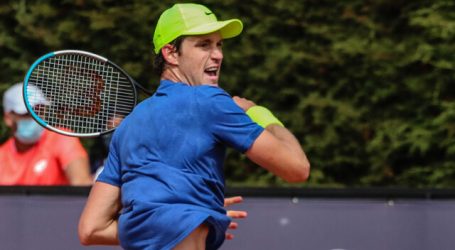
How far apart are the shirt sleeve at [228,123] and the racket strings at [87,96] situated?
0.89 metres

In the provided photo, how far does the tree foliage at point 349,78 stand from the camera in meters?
6.42

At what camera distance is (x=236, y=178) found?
22.9 ft

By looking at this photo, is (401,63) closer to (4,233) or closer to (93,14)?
(93,14)

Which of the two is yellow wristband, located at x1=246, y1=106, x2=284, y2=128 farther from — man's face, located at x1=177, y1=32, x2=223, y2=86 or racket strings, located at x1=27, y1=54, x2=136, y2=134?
racket strings, located at x1=27, y1=54, x2=136, y2=134

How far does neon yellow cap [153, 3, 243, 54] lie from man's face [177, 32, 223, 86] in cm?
3

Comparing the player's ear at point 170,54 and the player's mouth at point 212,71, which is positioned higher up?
the player's ear at point 170,54

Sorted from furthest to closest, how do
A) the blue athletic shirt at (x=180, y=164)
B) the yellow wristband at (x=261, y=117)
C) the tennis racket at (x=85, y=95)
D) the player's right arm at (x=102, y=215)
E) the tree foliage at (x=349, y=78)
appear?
the tree foliage at (x=349, y=78) → the tennis racket at (x=85, y=95) → the player's right arm at (x=102, y=215) → the yellow wristband at (x=261, y=117) → the blue athletic shirt at (x=180, y=164)

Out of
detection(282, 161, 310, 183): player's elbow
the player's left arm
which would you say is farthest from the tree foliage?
detection(282, 161, 310, 183): player's elbow

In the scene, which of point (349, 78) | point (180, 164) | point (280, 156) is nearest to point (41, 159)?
point (349, 78)

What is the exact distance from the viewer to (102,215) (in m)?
3.49

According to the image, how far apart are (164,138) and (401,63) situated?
3.48 m

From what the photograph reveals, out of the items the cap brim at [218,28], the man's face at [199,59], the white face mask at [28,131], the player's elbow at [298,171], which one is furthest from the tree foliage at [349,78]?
the player's elbow at [298,171]

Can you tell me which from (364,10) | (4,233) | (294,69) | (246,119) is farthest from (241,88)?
(246,119)

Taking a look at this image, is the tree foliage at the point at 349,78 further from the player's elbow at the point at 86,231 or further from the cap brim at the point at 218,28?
the player's elbow at the point at 86,231
